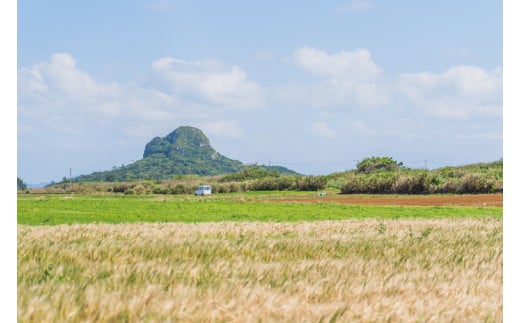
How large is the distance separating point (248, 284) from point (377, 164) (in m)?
124

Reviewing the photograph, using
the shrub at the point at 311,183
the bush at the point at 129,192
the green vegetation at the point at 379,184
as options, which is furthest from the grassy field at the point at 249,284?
the bush at the point at 129,192

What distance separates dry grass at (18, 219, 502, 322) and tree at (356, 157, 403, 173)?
376 feet

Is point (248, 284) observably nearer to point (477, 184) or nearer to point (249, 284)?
point (249, 284)

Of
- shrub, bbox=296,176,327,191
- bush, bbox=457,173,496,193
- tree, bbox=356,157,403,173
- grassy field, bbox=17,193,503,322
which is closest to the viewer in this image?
grassy field, bbox=17,193,503,322

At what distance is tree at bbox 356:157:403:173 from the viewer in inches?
4936

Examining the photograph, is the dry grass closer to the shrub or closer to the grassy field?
the grassy field

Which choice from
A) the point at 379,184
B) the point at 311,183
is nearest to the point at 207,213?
the point at 379,184

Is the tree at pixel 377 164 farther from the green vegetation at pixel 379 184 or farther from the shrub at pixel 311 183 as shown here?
the shrub at pixel 311 183

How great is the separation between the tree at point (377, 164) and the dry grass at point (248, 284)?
11461 centimetres

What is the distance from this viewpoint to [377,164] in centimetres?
12800

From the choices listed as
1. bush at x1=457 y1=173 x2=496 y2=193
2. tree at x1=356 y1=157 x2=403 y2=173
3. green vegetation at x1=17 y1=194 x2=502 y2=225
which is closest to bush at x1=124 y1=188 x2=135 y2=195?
tree at x1=356 y1=157 x2=403 y2=173

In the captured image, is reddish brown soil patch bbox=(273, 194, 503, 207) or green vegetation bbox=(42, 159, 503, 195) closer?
reddish brown soil patch bbox=(273, 194, 503, 207)
